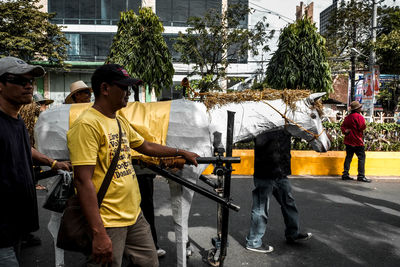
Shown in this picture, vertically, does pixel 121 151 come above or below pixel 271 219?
above

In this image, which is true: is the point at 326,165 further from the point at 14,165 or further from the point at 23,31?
the point at 23,31

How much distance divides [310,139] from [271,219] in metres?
1.75

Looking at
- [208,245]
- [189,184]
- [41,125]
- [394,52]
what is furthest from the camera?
[394,52]

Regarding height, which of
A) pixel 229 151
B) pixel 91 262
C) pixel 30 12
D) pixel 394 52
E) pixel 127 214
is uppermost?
pixel 30 12

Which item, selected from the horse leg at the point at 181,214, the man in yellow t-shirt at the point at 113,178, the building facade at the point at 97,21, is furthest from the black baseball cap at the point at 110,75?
the building facade at the point at 97,21

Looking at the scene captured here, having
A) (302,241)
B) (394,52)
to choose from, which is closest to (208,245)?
(302,241)

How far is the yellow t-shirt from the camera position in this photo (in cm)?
172

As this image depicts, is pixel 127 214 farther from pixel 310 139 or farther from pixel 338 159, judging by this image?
pixel 338 159

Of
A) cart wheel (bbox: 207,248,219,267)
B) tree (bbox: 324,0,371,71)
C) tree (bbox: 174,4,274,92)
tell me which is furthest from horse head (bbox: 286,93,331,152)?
tree (bbox: 324,0,371,71)

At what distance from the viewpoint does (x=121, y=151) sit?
1.95 m

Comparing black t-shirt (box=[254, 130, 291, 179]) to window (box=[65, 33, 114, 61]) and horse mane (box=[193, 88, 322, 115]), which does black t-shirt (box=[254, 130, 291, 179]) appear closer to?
horse mane (box=[193, 88, 322, 115])

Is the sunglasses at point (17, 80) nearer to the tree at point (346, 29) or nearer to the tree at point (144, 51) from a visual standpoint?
the tree at point (144, 51)

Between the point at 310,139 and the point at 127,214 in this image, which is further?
the point at 310,139

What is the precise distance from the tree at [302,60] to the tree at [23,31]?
1293cm
